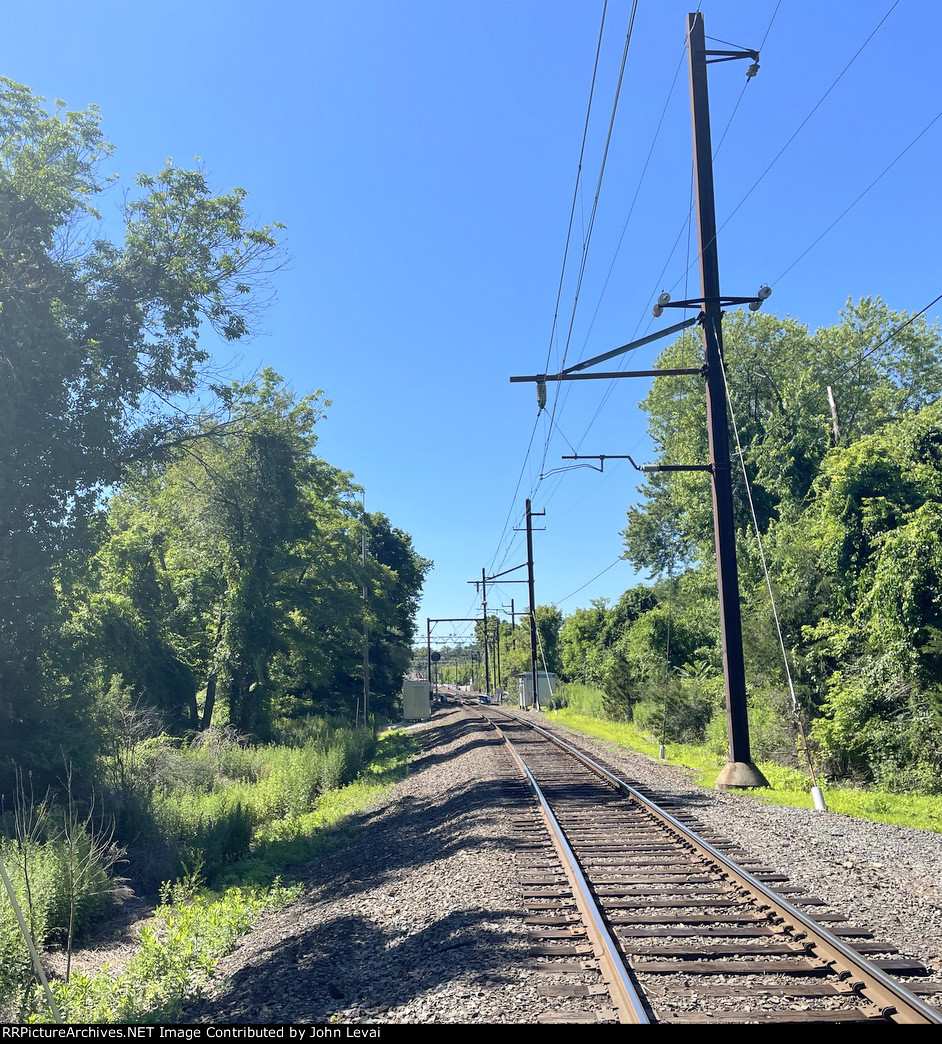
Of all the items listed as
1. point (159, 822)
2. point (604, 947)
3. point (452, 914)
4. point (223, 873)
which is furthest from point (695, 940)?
point (159, 822)

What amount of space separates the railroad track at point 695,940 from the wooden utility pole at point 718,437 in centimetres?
471

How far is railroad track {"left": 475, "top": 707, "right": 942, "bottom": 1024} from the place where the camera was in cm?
473

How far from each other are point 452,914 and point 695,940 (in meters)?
2.28

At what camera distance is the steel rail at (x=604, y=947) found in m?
4.61

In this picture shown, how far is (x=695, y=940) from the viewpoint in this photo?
598 centimetres

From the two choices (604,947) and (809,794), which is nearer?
(604,947)

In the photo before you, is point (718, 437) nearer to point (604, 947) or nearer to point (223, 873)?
point (604, 947)

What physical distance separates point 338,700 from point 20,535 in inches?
1218

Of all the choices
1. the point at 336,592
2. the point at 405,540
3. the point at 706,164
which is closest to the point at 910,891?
the point at 706,164

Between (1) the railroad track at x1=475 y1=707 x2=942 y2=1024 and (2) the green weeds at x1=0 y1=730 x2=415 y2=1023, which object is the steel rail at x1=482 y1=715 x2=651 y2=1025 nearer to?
(1) the railroad track at x1=475 y1=707 x2=942 y2=1024

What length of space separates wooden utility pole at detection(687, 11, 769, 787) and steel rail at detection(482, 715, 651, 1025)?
19.0ft

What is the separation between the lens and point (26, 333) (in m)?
15.6

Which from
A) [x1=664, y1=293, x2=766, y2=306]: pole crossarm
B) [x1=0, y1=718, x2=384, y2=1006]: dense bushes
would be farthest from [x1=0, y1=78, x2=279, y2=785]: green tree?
[x1=664, y1=293, x2=766, y2=306]: pole crossarm

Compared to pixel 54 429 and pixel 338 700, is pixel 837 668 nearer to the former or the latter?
pixel 54 429
